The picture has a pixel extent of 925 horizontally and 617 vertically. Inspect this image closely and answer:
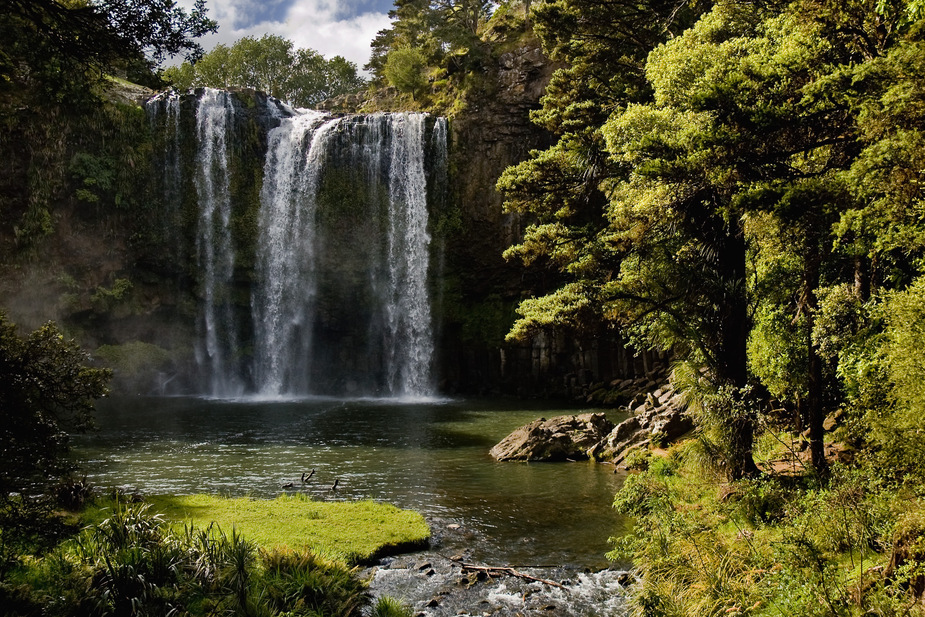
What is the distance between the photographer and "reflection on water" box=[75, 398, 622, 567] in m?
12.2

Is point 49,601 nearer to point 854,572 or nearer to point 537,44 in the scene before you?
point 854,572

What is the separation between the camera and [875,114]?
7.44 meters

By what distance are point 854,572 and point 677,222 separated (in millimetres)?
7272

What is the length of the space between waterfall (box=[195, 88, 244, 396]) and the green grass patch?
93.0ft

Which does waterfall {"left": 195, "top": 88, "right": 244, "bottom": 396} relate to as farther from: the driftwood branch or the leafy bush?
the driftwood branch

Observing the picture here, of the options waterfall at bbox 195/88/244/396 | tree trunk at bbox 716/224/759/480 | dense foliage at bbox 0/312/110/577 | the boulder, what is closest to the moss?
waterfall at bbox 195/88/244/396

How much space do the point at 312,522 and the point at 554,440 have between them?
9.33 metres

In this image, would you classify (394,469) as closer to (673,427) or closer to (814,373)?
(673,427)

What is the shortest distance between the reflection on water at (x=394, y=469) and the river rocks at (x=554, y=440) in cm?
70

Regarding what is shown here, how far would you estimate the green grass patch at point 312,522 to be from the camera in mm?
10625

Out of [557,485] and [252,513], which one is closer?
[252,513]

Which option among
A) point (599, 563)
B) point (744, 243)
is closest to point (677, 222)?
point (744, 243)

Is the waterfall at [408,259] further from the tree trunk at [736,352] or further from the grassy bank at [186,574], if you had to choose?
the grassy bank at [186,574]

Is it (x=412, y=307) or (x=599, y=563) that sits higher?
(x=412, y=307)
